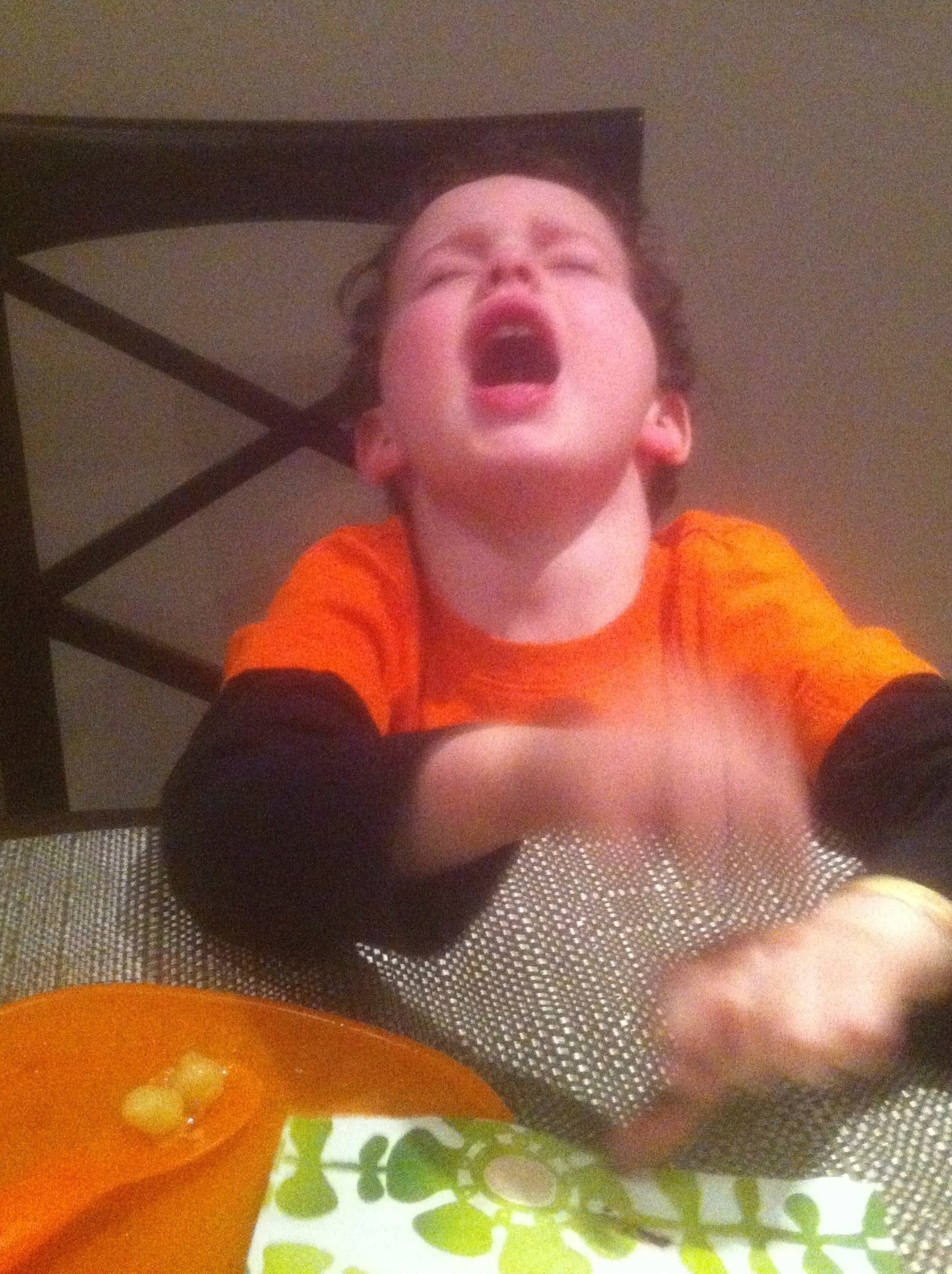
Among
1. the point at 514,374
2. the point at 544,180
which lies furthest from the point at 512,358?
the point at 544,180

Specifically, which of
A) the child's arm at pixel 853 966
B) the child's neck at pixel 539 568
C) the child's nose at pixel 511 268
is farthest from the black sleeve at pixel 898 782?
→ the child's nose at pixel 511 268

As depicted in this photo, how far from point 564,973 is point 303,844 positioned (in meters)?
0.10

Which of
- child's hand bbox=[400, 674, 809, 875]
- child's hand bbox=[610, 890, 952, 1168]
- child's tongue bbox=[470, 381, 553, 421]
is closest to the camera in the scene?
child's hand bbox=[610, 890, 952, 1168]

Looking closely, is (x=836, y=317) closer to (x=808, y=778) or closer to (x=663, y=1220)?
(x=808, y=778)

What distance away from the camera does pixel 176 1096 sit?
31 centimetres

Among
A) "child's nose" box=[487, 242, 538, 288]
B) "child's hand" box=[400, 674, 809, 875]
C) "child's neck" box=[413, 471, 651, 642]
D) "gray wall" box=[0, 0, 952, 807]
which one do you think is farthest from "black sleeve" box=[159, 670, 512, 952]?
"gray wall" box=[0, 0, 952, 807]

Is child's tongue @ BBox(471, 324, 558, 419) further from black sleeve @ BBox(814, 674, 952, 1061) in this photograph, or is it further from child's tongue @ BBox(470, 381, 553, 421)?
black sleeve @ BBox(814, 674, 952, 1061)

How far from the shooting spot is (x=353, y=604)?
1.58 ft

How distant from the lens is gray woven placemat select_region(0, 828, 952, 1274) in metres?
0.31

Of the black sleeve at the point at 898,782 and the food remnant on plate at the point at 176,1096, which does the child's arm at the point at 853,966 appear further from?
the food remnant on plate at the point at 176,1096

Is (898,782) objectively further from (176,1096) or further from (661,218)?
(661,218)

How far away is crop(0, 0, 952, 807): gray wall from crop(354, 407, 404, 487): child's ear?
16 centimetres

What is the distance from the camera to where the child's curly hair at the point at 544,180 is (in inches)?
21.3

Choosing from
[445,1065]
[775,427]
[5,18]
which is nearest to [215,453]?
[5,18]
